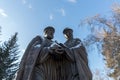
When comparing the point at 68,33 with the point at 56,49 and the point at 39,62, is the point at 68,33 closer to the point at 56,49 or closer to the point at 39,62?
the point at 56,49

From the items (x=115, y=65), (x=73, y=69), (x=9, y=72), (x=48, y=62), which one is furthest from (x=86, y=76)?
(x=9, y=72)

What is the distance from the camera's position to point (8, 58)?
81.7 ft

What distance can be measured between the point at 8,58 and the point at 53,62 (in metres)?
19.2

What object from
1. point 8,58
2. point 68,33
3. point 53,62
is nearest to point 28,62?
point 53,62

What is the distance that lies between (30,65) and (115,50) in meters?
10.3

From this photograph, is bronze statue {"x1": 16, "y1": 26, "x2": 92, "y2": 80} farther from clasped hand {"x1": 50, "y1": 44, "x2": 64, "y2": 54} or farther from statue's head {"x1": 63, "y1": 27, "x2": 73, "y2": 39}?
statue's head {"x1": 63, "y1": 27, "x2": 73, "y2": 39}

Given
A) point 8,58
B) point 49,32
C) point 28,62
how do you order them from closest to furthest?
point 28,62, point 49,32, point 8,58

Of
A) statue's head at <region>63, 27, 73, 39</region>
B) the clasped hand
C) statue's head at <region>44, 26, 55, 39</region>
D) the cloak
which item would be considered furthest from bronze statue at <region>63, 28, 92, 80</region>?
the cloak

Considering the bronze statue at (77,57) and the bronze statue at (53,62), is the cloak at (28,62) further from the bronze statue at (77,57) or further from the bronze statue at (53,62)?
the bronze statue at (77,57)

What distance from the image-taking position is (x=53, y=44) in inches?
239

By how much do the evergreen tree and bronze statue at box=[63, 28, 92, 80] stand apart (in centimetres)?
1697

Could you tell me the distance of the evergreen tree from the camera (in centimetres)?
2341

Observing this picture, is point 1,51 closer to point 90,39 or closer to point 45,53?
point 90,39

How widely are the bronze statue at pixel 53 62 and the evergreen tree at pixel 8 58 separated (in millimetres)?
17063
